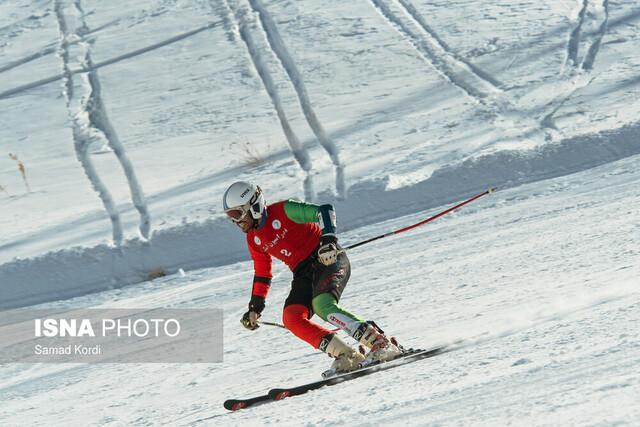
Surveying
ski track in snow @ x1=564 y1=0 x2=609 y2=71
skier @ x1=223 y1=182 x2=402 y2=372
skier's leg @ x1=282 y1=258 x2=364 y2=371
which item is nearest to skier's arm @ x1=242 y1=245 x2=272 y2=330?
skier @ x1=223 y1=182 x2=402 y2=372

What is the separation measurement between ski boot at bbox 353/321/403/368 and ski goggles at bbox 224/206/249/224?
3.52 ft

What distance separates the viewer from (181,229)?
11164 millimetres

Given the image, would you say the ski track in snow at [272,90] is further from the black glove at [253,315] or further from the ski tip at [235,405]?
the ski tip at [235,405]

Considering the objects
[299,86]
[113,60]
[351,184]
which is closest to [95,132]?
[299,86]

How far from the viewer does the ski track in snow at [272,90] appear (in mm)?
12430

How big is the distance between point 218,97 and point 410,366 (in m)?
12.1

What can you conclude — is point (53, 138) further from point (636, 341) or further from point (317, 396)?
point (636, 341)

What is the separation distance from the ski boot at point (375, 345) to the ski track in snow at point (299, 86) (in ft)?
20.3

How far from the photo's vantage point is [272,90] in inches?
Answer: 634

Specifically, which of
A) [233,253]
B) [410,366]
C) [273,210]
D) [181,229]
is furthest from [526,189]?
[410,366]

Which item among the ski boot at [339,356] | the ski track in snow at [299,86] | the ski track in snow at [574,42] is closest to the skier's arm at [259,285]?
the ski boot at [339,356]

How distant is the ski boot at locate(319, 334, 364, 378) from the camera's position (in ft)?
16.8

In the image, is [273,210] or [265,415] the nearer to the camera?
[265,415]

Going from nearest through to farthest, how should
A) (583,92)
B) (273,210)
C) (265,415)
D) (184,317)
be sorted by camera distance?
(265,415) → (273,210) → (184,317) → (583,92)
